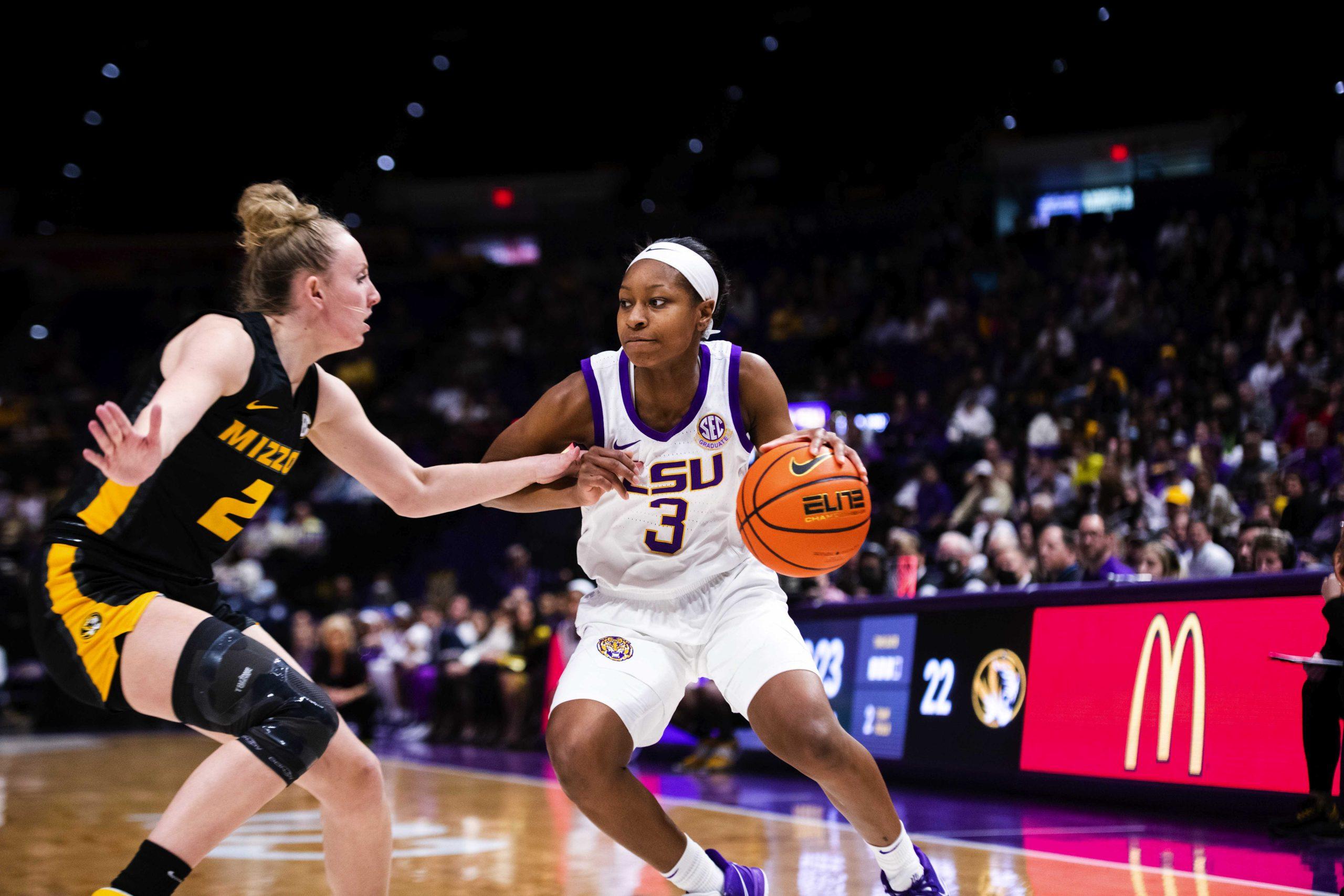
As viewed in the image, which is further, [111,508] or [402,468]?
[402,468]

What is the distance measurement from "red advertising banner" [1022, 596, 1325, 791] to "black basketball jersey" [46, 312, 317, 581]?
15.4 ft

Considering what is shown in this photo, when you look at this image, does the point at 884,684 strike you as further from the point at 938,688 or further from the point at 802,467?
the point at 802,467

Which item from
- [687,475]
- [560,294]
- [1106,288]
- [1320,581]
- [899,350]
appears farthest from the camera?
[560,294]

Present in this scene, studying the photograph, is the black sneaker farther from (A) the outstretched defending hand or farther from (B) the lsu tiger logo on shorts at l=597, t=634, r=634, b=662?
(B) the lsu tiger logo on shorts at l=597, t=634, r=634, b=662

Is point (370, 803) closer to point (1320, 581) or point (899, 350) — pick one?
point (1320, 581)

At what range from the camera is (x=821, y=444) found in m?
3.66

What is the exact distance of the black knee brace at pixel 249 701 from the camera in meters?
2.81

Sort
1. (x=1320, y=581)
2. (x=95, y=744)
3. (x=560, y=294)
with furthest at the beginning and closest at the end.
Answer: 1. (x=560, y=294)
2. (x=95, y=744)
3. (x=1320, y=581)

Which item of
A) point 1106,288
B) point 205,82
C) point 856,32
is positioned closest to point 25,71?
point 205,82

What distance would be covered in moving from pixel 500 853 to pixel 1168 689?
3.28 m

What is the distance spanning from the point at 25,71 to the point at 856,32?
14465 mm

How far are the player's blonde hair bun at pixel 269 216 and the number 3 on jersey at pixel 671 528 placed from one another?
1242 millimetres

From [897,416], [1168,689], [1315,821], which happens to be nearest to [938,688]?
[1168,689]

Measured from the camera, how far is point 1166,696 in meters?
6.35
